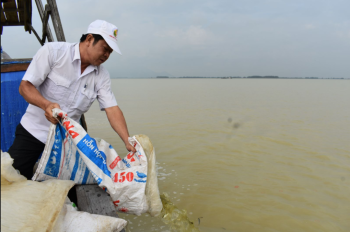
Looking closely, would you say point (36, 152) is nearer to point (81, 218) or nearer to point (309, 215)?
point (81, 218)

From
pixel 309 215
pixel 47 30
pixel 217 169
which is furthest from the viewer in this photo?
pixel 217 169

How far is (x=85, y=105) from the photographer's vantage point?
7.50 feet

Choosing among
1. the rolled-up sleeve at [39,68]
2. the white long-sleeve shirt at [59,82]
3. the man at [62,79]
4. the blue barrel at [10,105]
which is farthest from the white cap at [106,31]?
the blue barrel at [10,105]

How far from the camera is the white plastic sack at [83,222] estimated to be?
143 cm

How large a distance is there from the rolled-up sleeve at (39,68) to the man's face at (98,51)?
0.31 metres

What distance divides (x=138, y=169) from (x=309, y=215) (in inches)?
90.9

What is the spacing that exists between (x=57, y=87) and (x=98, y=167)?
2.58 ft

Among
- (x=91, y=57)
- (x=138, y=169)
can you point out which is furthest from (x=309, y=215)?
(x=91, y=57)

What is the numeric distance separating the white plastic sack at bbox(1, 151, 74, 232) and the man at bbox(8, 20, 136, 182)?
790 mm

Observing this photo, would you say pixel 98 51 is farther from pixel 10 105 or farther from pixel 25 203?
pixel 10 105

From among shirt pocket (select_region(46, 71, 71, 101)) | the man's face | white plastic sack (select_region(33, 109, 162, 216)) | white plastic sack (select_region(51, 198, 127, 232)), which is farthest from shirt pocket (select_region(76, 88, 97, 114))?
white plastic sack (select_region(51, 198, 127, 232))

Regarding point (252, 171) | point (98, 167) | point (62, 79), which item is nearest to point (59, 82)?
point (62, 79)

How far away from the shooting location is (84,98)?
7.34 feet

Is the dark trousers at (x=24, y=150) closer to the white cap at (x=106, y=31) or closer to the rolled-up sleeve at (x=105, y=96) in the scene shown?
the rolled-up sleeve at (x=105, y=96)
